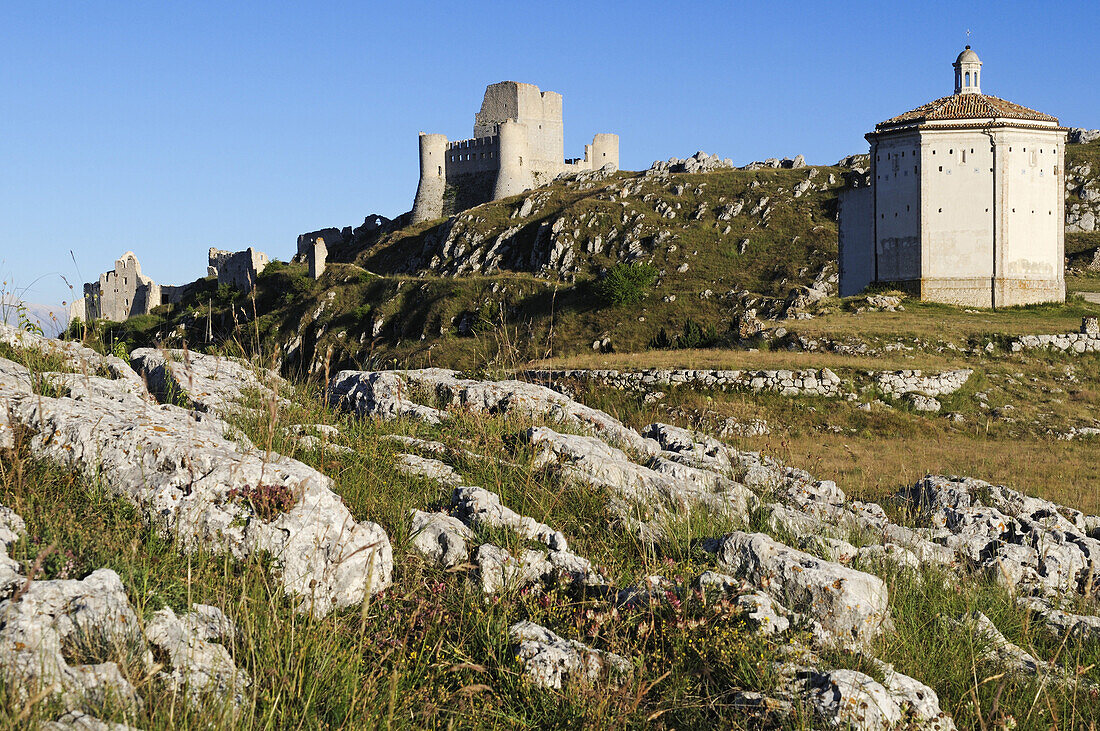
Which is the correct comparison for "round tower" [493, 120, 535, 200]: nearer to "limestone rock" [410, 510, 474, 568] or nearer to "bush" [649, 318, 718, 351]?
"bush" [649, 318, 718, 351]

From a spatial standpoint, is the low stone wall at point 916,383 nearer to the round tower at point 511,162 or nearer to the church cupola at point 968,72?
the church cupola at point 968,72

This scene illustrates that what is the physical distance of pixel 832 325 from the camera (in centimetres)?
3189

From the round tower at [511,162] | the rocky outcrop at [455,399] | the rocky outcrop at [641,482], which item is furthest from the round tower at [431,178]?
the rocky outcrop at [641,482]

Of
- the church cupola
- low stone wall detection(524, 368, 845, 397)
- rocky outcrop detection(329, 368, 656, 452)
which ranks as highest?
the church cupola

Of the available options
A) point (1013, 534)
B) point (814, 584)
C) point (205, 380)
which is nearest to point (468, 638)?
point (814, 584)

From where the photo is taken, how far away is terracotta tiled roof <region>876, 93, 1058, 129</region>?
38.8 metres

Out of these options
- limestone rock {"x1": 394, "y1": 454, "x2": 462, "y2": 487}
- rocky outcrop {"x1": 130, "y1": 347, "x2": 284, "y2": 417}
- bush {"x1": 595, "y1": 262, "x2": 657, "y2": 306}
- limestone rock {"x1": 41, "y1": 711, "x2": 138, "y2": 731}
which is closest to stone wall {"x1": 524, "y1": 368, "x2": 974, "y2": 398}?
rocky outcrop {"x1": 130, "y1": 347, "x2": 284, "y2": 417}

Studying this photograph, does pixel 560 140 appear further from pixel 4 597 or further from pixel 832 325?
pixel 4 597

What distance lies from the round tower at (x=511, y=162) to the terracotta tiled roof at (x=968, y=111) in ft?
182

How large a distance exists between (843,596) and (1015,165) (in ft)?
135

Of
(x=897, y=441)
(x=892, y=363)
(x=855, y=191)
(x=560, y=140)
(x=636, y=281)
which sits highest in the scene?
(x=560, y=140)

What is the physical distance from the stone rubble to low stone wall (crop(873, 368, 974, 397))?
23855mm

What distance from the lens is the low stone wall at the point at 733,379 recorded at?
25.8 meters

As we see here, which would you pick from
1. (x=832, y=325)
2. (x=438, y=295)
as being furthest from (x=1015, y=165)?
(x=438, y=295)
